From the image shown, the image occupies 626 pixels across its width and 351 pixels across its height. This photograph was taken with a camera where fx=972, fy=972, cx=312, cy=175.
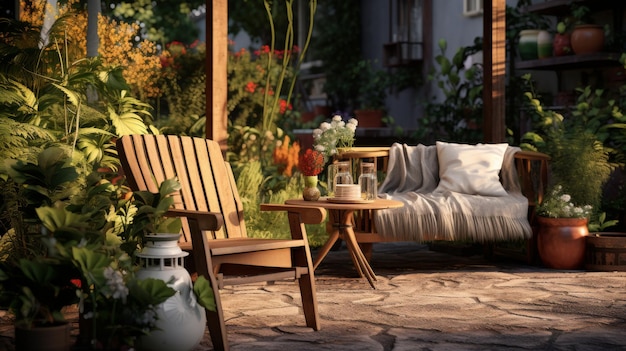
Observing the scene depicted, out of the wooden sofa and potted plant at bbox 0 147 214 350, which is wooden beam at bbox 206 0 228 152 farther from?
potted plant at bbox 0 147 214 350

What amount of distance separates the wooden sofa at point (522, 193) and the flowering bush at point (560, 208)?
0.27 feet

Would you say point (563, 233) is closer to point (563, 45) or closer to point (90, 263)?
point (563, 45)

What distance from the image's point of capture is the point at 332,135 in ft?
20.9

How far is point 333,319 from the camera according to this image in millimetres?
4656

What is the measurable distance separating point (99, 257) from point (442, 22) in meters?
8.87

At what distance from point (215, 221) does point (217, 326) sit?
0.42m

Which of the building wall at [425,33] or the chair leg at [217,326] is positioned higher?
the building wall at [425,33]

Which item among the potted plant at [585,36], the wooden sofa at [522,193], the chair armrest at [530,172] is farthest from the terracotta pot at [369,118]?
the chair armrest at [530,172]

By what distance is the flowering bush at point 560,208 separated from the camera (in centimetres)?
648

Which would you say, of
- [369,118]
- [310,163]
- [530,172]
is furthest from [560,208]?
[369,118]

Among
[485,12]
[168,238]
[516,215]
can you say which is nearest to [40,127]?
[168,238]

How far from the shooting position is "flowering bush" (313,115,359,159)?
6359mm

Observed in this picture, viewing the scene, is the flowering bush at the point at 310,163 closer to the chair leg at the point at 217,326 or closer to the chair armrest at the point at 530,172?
the chair armrest at the point at 530,172

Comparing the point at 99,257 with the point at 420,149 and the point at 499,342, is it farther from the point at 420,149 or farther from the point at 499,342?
the point at 420,149
